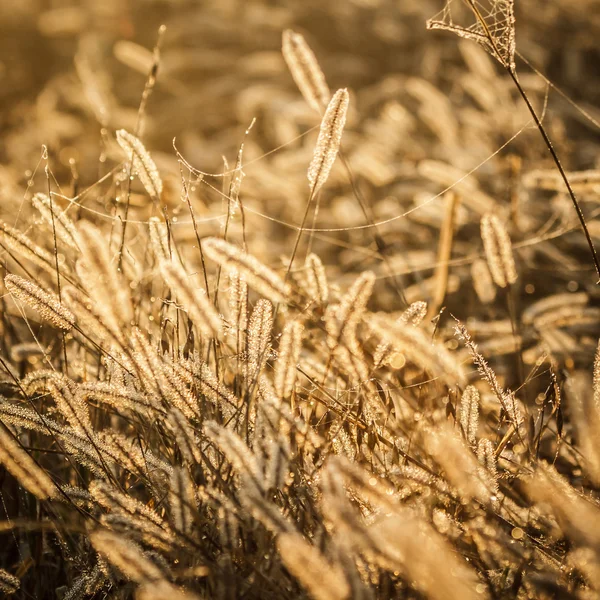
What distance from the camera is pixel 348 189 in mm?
A: 3018

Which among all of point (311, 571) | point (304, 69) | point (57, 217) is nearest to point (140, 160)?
point (57, 217)

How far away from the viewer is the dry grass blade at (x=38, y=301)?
818mm

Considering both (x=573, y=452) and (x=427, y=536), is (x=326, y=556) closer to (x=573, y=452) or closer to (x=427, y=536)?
(x=427, y=536)

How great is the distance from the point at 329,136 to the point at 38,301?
421 millimetres

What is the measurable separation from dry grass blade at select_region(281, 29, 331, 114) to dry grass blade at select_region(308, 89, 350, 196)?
0.23 m

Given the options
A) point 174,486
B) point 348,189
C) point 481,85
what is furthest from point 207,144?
point 174,486

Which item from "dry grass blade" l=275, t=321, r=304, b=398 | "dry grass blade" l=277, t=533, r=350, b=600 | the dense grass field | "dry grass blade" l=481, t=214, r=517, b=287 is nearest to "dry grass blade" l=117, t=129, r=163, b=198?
the dense grass field

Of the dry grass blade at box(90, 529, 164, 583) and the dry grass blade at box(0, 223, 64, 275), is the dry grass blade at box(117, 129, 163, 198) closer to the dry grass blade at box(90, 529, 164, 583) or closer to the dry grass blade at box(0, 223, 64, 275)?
the dry grass blade at box(0, 223, 64, 275)

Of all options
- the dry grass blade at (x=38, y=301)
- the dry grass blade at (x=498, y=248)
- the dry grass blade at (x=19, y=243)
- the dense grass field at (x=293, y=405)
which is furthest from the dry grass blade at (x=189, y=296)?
the dry grass blade at (x=498, y=248)

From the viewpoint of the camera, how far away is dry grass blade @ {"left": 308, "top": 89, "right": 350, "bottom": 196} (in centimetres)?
90

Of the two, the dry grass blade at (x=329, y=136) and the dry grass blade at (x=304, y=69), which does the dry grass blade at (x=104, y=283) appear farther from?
the dry grass blade at (x=304, y=69)

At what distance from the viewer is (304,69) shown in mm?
1127

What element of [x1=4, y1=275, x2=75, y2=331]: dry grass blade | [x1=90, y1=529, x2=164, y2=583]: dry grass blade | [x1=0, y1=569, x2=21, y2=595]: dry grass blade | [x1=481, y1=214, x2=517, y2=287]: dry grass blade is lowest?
[x1=0, y1=569, x2=21, y2=595]: dry grass blade

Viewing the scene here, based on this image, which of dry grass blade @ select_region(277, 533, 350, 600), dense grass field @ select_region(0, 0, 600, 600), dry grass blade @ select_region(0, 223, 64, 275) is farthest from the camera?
dry grass blade @ select_region(0, 223, 64, 275)
